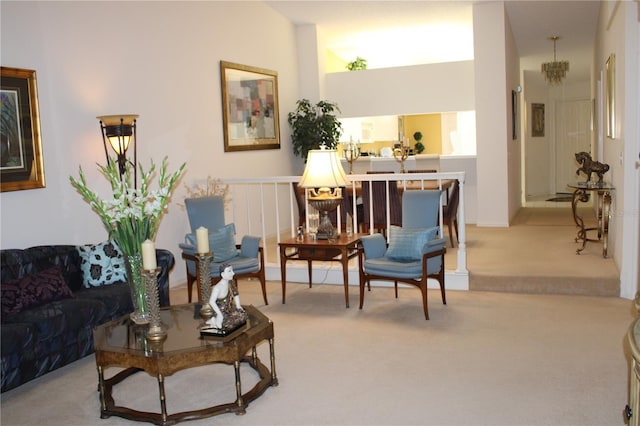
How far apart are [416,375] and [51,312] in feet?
7.58

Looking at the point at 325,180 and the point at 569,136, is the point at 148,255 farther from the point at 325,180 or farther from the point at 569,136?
the point at 569,136

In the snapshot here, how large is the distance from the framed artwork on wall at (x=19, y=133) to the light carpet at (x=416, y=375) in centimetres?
149

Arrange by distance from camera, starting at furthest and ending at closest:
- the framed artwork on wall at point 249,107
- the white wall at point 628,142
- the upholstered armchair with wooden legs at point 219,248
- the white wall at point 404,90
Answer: the white wall at point 404,90 → the framed artwork on wall at point 249,107 → the upholstered armchair with wooden legs at point 219,248 → the white wall at point 628,142

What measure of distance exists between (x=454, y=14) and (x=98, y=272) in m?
6.15

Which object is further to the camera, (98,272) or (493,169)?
(493,169)

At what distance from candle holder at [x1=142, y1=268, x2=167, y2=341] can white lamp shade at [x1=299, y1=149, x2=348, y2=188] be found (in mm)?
2093

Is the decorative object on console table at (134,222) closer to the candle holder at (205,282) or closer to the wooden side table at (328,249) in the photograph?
the candle holder at (205,282)

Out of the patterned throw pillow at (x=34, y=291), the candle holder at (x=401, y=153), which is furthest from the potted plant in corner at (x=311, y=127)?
the patterned throw pillow at (x=34, y=291)

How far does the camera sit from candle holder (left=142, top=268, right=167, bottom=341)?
3295mm

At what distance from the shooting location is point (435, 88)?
9.03 m

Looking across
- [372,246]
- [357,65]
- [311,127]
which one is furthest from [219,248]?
[357,65]

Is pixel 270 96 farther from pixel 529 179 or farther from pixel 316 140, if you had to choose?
pixel 529 179

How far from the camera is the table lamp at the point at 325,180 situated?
518 cm

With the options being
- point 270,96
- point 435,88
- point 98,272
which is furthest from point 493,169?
point 98,272
